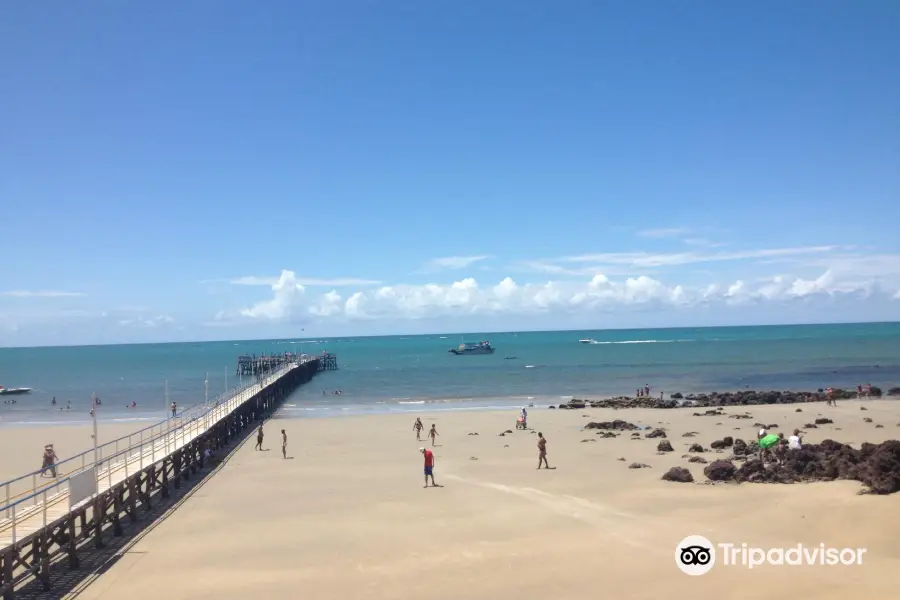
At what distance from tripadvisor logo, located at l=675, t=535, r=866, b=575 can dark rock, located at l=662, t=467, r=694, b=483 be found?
592cm

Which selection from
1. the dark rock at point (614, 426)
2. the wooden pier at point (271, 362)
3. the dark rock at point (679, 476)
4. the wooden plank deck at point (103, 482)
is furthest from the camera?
the wooden pier at point (271, 362)

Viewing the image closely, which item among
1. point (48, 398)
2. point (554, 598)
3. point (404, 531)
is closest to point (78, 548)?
point (404, 531)

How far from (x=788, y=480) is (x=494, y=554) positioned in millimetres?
9512

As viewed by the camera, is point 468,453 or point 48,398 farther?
point 48,398

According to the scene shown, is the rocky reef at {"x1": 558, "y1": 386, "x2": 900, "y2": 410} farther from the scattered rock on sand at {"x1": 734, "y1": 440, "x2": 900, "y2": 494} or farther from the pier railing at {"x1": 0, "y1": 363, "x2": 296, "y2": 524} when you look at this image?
the scattered rock on sand at {"x1": 734, "y1": 440, "x2": 900, "y2": 494}

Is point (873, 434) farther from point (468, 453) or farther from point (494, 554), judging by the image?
point (494, 554)

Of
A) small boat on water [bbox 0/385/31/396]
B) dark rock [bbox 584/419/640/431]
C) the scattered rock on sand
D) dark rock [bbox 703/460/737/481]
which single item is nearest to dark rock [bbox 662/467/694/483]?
dark rock [bbox 703/460/737/481]

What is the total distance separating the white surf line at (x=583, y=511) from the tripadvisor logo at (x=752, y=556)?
2.54 ft

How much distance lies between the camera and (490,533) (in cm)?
1549

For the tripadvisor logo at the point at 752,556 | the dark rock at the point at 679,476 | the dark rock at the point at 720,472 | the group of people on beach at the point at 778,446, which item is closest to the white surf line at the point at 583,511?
the tripadvisor logo at the point at 752,556

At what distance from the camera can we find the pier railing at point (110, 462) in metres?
14.4

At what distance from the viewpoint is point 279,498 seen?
789 inches

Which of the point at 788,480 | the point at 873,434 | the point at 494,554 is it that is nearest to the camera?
the point at 494,554

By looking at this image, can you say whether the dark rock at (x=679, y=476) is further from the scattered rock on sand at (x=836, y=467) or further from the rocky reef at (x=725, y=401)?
the rocky reef at (x=725, y=401)
